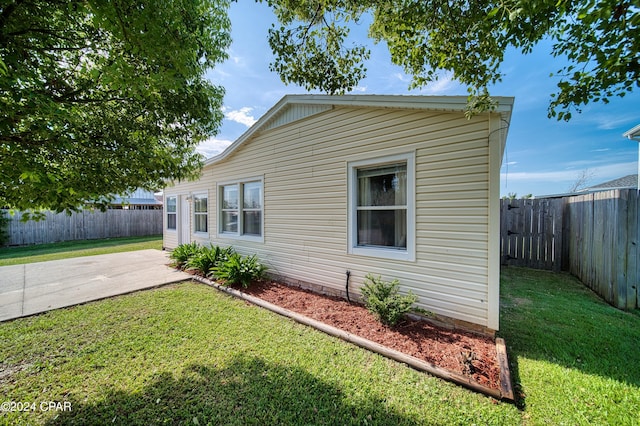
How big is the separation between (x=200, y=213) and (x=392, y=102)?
8102 millimetres

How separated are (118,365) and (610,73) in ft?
19.4

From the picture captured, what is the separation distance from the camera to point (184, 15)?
2.53m

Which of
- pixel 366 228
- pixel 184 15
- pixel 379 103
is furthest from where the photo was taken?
pixel 366 228

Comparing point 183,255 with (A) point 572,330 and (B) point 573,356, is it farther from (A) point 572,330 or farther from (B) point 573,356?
(A) point 572,330

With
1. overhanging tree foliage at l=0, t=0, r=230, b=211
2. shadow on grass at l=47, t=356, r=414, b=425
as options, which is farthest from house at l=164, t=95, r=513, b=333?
overhanging tree foliage at l=0, t=0, r=230, b=211

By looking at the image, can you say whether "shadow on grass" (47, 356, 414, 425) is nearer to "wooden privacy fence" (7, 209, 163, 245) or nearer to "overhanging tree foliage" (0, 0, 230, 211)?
"overhanging tree foliage" (0, 0, 230, 211)

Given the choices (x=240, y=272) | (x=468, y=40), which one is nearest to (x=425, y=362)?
(x=468, y=40)

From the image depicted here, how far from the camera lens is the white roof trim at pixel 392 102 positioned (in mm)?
3269

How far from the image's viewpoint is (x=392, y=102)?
411 cm

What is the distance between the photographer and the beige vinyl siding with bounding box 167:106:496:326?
140 inches

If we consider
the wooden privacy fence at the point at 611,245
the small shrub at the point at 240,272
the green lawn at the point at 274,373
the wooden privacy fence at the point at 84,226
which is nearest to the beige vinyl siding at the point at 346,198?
the small shrub at the point at 240,272

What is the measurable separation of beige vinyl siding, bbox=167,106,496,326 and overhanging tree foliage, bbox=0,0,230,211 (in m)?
2.58

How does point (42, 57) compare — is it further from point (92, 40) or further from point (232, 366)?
point (232, 366)

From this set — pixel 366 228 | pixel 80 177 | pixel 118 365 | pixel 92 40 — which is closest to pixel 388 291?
pixel 366 228
